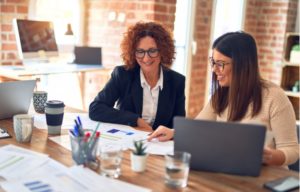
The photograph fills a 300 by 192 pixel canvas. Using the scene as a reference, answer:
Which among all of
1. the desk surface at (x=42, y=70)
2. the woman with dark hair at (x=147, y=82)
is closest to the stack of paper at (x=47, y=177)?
the woman with dark hair at (x=147, y=82)

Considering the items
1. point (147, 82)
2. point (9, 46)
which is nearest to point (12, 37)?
point (9, 46)

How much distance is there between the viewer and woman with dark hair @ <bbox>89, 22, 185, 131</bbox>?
1.97 m

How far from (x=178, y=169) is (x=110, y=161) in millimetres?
226

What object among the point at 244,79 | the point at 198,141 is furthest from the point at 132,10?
the point at 198,141

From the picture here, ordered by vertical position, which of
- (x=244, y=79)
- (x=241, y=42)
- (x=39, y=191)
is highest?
(x=241, y=42)

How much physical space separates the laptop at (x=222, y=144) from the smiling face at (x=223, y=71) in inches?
19.3

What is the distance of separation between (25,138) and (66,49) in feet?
8.20

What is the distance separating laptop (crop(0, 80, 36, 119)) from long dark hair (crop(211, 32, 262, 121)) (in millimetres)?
939

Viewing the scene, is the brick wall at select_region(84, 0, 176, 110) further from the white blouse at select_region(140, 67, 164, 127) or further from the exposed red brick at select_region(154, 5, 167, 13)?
the white blouse at select_region(140, 67, 164, 127)

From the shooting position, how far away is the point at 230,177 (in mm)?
1084

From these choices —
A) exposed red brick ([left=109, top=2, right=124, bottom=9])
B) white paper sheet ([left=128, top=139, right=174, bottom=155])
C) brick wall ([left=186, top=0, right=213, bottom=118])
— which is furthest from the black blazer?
brick wall ([left=186, top=0, right=213, bottom=118])

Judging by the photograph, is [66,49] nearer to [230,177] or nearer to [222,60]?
[222,60]

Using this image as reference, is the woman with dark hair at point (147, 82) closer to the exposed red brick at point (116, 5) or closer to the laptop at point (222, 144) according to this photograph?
the laptop at point (222, 144)

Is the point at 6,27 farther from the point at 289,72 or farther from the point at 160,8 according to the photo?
the point at 289,72
